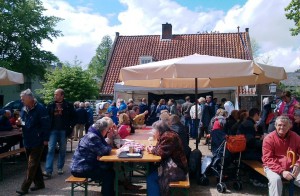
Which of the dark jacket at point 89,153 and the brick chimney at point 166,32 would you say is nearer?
the dark jacket at point 89,153

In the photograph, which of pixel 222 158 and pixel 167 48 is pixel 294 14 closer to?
pixel 167 48

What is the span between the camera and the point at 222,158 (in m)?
6.66

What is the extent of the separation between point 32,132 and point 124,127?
2265mm

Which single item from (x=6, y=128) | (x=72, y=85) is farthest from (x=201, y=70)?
(x=72, y=85)

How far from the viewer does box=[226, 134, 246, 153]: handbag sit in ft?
20.7

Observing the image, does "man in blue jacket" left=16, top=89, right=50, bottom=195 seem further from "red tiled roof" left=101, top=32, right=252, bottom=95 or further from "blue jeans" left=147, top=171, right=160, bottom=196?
"red tiled roof" left=101, top=32, right=252, bottom=95

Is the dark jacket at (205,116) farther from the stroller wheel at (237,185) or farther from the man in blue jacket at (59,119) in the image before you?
the stroller wheel at (237,185)

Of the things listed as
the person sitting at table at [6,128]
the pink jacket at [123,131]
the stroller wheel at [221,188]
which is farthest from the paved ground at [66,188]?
the person sitting at table at [6,128]

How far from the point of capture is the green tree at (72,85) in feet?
92.4

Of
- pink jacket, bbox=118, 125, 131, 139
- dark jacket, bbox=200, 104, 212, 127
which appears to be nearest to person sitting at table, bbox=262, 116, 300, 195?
pink jacket, bbox=118, 125, 131, 139

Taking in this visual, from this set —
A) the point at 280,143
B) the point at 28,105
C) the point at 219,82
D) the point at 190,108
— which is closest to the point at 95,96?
the point at 190,108

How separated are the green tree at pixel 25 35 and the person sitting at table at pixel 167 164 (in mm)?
24522

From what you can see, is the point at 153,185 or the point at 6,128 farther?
the point at 6,128

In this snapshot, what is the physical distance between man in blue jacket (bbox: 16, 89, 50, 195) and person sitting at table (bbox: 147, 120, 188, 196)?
7.02ft
